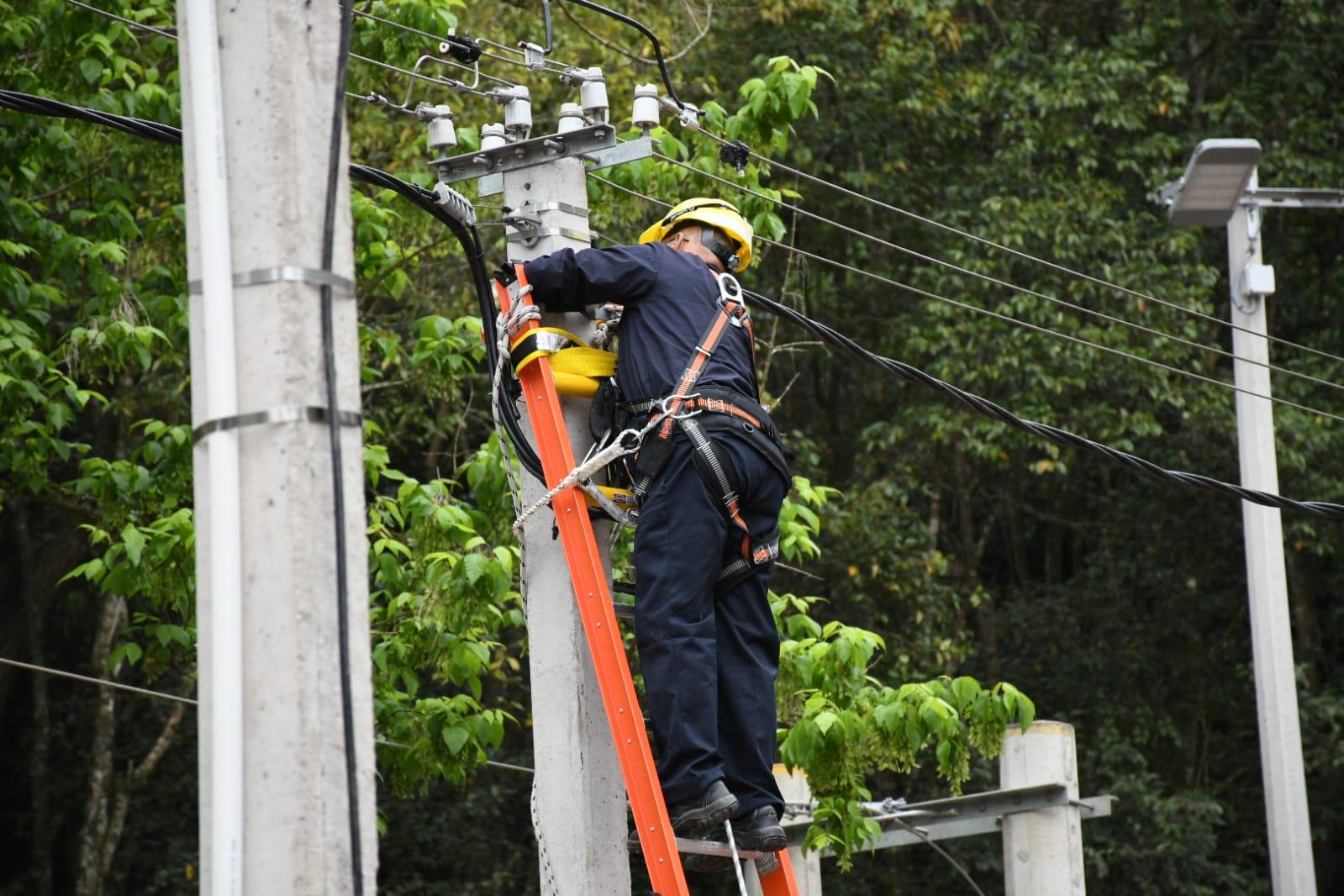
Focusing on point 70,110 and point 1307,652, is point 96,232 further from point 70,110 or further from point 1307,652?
point 1307,652

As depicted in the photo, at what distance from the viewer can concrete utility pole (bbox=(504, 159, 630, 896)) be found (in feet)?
15.3

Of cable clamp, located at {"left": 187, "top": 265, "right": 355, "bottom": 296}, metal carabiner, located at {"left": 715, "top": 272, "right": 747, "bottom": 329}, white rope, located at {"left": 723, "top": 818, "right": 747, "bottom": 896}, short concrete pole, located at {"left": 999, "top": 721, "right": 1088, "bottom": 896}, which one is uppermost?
metal carabiner, located at {"left": 715, "top": 272, "right": 747, "bottom": 329}

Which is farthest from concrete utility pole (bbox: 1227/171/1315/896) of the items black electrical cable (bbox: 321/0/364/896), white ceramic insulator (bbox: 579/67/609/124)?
black electrical cable (bbox: 321/0/364/896)

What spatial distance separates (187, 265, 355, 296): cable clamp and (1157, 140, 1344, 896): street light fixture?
6091 mm

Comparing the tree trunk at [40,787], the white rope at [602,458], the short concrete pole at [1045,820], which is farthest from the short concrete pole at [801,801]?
the tree trunk at [40,787]

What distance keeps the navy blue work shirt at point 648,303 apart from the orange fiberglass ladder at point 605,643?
0.11 m

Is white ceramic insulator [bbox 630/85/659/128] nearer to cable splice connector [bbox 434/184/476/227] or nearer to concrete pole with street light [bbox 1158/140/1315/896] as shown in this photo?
cable splice connector [bbox 434/184/476/227]

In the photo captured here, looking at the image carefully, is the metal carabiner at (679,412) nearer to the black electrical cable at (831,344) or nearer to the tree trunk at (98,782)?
the black electrical cable at (831,344)

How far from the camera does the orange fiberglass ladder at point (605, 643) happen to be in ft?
14.3

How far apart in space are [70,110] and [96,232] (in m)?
4.41

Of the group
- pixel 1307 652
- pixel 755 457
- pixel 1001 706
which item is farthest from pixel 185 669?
pixel 1307 652

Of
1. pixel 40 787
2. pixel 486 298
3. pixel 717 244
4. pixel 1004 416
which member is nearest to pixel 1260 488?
pixel 1004 416

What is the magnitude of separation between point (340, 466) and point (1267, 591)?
642cm

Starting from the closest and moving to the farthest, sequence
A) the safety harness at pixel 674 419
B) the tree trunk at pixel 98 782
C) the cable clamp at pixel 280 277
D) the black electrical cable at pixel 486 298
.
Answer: the cable clamp at pixel 280 277 → the safety harness at pixel 674 419 → the black electrical cable at pixel 486 298 → the tree trunk at pixel 98 782
